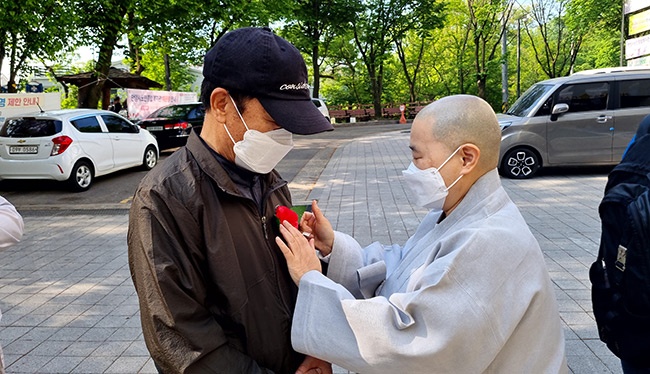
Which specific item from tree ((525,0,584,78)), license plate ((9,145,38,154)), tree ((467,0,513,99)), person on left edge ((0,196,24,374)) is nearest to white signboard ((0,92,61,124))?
license plate ((9,145,38,154))

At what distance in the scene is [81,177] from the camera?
10.0 metres

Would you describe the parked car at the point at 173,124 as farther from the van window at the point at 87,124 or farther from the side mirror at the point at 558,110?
the side mirror at the point at 558,110

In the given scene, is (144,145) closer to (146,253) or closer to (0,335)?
(0,335)

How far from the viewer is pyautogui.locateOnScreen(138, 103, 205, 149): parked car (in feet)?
49.4

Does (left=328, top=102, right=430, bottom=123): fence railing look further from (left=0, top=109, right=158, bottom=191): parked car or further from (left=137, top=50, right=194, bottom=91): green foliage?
(left=0, top=109, right=158, bottom=191): parked car

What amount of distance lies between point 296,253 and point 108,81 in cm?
1866

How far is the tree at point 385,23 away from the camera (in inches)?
1246

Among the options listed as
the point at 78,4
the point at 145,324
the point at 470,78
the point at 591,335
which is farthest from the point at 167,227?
the point at 470,78

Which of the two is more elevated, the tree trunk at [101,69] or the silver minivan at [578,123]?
the tree trunk at [101,69]

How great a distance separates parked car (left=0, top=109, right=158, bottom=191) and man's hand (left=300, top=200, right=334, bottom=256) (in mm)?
8995

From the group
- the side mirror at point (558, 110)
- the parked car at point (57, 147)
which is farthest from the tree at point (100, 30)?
the side mirror at point (558, 110)

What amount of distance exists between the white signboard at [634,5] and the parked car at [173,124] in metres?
15.2

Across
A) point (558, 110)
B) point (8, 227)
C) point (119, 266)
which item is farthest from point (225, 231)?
point (558, 110)

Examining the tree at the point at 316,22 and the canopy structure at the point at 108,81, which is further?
the tree at the point at 316,22
